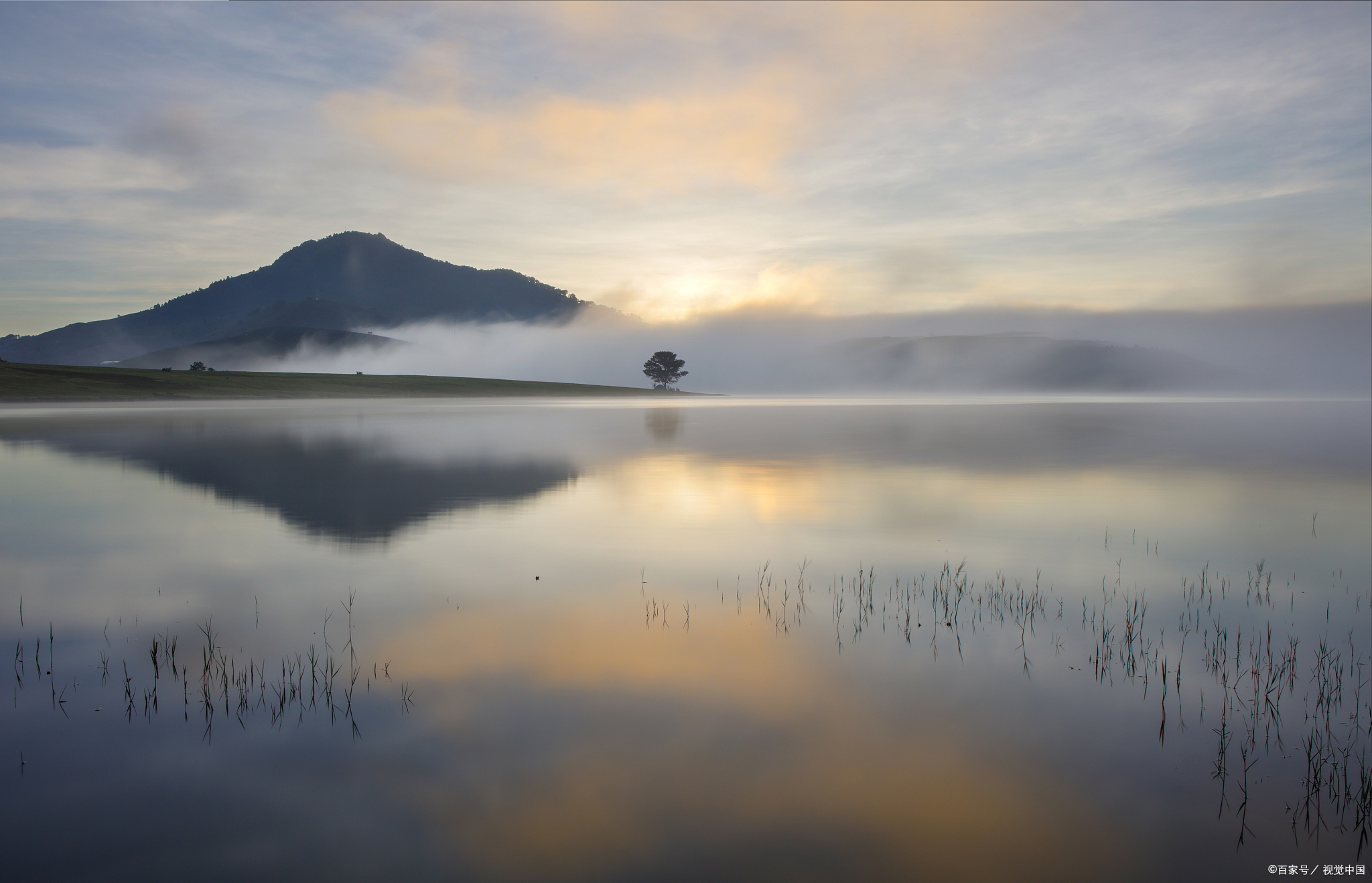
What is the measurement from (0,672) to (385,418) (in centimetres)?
6652

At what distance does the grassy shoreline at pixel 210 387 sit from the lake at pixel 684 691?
98888 mm

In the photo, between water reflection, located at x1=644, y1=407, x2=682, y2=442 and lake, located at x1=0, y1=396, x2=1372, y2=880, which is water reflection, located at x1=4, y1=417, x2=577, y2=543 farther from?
water reflection, located at x1=644, y1=407, x2=682, y2=442

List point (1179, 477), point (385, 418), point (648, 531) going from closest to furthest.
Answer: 1. point (648, 531)
2. point (1179, 477)
3. point (385, 418)

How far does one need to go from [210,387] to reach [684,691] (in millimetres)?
130779

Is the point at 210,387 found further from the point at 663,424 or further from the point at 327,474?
the point at 327,474

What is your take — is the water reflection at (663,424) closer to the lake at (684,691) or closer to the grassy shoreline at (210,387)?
the lake at (684,691)

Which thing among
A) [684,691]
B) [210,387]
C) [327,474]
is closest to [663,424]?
[327,474]

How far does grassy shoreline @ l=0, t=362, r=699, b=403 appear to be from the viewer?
10100cm

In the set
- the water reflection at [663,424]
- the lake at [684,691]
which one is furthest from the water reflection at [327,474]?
the water reflection at [663,424]

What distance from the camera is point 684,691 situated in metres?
9.12

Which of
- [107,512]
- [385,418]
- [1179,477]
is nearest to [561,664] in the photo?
[107,512]

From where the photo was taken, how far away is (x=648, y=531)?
62.7 ft

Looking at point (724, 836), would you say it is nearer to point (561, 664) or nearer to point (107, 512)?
point (561, 664)

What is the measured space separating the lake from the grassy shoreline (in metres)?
98.9
